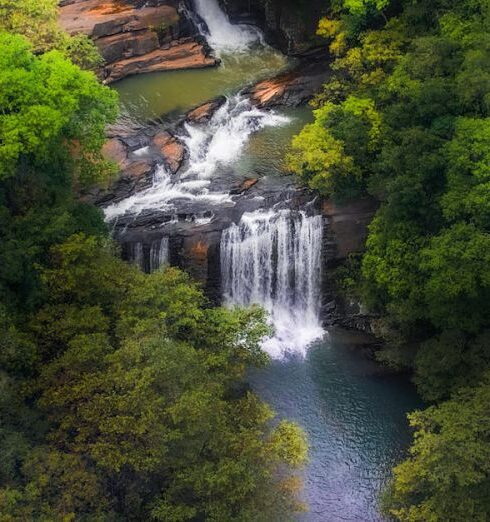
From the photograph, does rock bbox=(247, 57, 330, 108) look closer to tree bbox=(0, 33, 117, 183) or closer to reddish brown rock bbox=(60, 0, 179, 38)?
reddish brown rock bbox=(60, 0, 179, 38)

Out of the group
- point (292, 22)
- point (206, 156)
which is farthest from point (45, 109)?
point (292, 22)

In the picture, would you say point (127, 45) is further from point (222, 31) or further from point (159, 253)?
point (159, 253)

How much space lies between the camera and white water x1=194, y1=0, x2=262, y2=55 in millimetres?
39312

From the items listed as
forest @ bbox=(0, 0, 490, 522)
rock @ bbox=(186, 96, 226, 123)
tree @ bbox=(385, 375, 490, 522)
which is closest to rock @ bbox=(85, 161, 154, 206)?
forest @ bbox=(0, 0, 490, 522)

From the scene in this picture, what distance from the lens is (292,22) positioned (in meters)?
37.7

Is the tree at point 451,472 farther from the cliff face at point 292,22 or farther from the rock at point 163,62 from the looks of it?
the rock at point 163,62

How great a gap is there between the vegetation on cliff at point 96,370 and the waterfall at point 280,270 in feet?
16.4

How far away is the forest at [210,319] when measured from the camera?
17.3 m

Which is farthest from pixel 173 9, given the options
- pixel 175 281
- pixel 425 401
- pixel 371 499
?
pixel 371 499

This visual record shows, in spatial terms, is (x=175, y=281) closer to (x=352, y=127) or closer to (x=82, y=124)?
(x=82, y=124)

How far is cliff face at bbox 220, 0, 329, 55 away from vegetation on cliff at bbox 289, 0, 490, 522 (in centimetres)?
879

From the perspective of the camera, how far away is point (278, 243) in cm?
2686

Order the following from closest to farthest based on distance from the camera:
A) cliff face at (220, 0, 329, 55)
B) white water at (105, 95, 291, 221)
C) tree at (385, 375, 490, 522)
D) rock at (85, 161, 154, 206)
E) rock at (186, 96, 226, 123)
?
tree at (385, 375, 490, 522) → rock at (85, 161, 154, 206) → white water at (105, 95, 291, 221) → rock at (186, 96, 226, 123) → cliff face at (220, 0, 329, 55)

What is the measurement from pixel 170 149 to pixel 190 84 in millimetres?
7060
